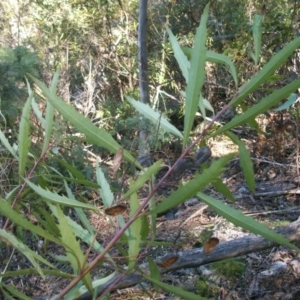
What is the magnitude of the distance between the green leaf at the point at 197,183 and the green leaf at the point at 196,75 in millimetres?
116

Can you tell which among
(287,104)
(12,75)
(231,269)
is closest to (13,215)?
(287,104)

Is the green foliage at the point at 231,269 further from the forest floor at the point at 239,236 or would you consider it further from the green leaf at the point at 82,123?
the green leaf at the point at 82,123

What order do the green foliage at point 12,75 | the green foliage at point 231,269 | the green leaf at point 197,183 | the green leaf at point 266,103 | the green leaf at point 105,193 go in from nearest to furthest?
the green leaf at point 197,183 < the green leaf at point 266,103 < the green leaf at point 105,193 < the green foliage at point 231,269 < the green foliage at point 12,75

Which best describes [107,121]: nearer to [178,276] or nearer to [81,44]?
[81,44]

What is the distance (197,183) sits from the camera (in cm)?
67

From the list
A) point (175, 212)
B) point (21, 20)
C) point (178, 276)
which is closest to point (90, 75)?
point (21, 20)

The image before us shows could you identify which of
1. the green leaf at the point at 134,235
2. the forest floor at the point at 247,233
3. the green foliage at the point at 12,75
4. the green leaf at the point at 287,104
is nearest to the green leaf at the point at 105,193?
the green leaf at the point at 134,235

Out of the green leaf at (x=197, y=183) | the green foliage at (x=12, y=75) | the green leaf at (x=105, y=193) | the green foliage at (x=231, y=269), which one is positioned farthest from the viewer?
the green foliage at (x=12, y=75)

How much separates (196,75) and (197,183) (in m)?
0.22

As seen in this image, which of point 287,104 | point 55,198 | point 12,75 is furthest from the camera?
point 12,75

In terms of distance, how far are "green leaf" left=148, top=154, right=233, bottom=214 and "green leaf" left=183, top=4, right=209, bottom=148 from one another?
12 cm

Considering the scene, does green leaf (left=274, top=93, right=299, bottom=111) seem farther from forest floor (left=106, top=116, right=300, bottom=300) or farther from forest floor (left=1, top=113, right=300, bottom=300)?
forest floor (left=106, top=116, right=300, bottom=300)

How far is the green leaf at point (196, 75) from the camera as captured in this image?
30.9 inches

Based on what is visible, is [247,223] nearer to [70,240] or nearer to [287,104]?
[70,240]
